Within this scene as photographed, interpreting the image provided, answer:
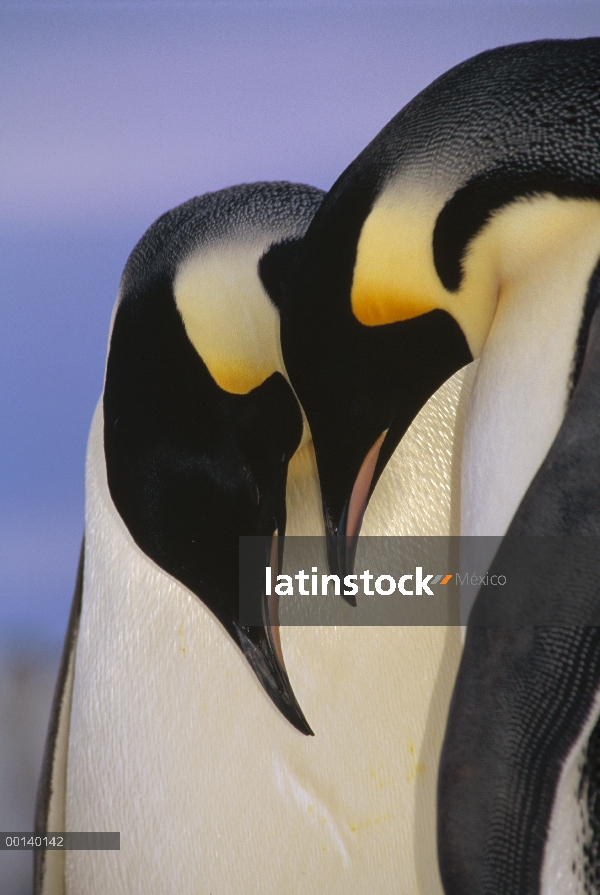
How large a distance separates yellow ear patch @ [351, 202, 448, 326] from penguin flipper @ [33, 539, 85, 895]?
1.71ft

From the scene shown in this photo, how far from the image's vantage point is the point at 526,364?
569 mm

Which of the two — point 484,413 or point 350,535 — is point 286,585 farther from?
point 484,413

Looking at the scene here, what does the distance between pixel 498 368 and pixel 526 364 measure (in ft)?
0.09

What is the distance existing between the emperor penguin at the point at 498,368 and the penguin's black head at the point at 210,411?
0.10 metres

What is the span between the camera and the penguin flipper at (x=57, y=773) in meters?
0.95

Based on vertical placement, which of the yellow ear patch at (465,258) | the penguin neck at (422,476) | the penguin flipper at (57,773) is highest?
→ the yellow ear patch at (465,258)

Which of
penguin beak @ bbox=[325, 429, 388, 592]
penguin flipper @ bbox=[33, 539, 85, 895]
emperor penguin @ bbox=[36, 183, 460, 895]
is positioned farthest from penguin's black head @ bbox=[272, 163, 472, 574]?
penguin flipper @ bbox=[33, 539, 85, 895]

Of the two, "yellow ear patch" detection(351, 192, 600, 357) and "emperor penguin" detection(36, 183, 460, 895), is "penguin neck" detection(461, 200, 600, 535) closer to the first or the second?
"yellow ear patch" detection(351, 192, 600, 357)

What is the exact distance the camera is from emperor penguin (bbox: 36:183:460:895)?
766 millimetres

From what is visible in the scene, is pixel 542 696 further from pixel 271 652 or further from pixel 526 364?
pixel 271 652

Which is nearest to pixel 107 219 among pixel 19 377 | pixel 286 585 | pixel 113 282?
pixel 113 282

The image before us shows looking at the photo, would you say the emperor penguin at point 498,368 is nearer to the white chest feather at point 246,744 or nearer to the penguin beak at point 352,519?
the penguin beak at point 352,519

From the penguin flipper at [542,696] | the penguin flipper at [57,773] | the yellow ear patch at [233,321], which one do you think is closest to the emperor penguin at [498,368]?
the penguin flipper at [542,696]

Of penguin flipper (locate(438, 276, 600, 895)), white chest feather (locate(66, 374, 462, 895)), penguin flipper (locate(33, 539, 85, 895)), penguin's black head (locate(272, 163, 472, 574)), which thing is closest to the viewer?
penguin flipper (locate(438, 276, 600, 895))
